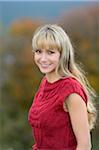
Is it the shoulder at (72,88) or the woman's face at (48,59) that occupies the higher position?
the woman's face at (48,59)

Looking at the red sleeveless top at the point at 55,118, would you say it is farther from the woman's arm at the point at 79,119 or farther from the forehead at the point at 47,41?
the forehead at the point at 47,41

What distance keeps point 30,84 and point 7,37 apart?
684 millimetres

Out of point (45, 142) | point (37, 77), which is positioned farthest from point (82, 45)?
point (45, 142)

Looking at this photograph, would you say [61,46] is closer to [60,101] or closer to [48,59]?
[48,59]

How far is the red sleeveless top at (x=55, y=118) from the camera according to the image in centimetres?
275

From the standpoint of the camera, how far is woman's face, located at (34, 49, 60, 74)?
278 cm

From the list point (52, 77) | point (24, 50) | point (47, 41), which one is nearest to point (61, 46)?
point (47, 41)

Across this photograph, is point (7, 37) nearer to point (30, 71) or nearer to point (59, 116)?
point (30, 71)

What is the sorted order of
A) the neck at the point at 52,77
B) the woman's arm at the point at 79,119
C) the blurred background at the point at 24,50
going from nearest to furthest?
the woman's arm at the point at 79,119
the neck at the point at 52,77
the blurred background at the point at 24,50

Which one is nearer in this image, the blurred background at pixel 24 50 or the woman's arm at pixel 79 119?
the woman's arm at pixel 79 119

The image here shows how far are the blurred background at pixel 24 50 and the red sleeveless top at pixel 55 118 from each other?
402cm

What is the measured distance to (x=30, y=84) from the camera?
7.07 metres

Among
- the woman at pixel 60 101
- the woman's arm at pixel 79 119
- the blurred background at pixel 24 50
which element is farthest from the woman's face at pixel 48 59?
the blurred background at pixel 24 50

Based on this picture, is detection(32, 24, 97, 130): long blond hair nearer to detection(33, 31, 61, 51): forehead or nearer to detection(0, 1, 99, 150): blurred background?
detection(33, 31, 61, 51): forehead
